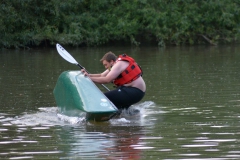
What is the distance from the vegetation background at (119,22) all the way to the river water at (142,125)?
12.9 meters

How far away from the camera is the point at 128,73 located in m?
9.67

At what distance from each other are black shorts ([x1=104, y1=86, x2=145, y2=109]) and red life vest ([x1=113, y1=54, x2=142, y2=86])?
4.3 inches

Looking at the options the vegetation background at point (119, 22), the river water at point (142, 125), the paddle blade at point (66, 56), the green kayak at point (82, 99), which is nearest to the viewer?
the river water at point (142, 125)

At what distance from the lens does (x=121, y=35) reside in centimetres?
2998

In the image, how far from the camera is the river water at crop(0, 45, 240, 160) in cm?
693

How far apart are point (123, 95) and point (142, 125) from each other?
1.03 meters

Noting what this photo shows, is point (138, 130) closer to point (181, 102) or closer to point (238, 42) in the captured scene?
point (181, 102)

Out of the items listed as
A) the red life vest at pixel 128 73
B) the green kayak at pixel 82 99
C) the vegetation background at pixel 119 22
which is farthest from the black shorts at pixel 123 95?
the vegetation background at pixel 119 22

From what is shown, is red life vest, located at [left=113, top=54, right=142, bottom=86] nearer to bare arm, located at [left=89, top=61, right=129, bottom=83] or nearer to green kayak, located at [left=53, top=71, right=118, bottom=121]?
bare arm, located at [left=89, top=61, right=129, bottom=83]

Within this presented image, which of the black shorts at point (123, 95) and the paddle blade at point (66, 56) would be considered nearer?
the black shorts at point (123, 95)

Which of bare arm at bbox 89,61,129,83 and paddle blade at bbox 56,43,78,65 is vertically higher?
paddle blade at bbox 56,43,78,65

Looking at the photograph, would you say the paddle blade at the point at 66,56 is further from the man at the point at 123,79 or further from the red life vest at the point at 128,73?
the red life vest at the point at 128,73

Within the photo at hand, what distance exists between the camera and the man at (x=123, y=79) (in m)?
9.54

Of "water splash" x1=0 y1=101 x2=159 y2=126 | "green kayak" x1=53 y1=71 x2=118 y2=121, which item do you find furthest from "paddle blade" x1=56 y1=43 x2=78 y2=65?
"water splash" x1=0 y1=101 x2=159 y2=126
